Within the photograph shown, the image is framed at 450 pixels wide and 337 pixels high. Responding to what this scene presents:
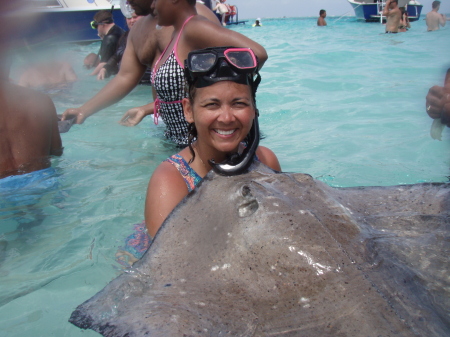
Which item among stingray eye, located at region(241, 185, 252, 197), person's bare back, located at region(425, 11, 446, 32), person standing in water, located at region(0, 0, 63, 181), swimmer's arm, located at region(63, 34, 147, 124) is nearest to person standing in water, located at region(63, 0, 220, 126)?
swimmer's arm, located at region(63, 34, 147, 124)

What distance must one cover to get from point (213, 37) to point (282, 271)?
2444 millimetres

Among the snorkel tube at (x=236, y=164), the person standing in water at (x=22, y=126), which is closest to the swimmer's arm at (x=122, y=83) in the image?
the person standing in water at (x=22, y=126)

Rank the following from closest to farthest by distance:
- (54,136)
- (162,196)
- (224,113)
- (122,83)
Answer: (224,113), (162,196), (54,136), (122,83)

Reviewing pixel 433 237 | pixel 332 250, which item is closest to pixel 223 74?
pixel 332 250

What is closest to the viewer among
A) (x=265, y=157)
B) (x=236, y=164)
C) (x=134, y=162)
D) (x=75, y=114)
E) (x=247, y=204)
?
(x=247, y=204)

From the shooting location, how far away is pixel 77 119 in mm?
4480

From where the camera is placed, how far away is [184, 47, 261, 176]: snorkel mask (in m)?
2.27

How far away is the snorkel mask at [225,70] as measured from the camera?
Result: 227 centimetres

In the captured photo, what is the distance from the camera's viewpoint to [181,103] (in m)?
3.84

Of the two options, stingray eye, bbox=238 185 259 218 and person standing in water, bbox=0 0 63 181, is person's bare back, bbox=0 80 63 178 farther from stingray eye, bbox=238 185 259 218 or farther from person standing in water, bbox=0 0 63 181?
stingray eye, bbox=238 185 259 218

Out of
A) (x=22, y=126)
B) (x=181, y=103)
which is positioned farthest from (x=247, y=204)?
(x=22, y=126)

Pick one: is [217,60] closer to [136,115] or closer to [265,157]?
[265,157]

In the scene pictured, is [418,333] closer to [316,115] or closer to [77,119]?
[77,119]

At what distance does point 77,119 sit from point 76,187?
0.81 meters
